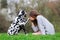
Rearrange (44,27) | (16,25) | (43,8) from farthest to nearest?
(43,8)
(16,25)
(44,27)

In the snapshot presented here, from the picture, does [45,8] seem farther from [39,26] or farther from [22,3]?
[39,26]

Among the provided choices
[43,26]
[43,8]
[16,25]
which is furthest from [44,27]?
[43,8]

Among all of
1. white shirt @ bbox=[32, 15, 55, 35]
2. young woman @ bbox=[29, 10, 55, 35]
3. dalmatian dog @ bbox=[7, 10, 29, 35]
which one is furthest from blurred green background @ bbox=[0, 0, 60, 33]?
white shirt @ bbox=[32, 15, 55, 35]

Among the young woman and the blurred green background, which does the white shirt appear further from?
the blurred green background

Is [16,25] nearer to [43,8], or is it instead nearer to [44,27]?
[44,27]

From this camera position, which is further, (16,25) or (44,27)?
(16,25)

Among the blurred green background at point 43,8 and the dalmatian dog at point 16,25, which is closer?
the dalmatian dog at point 16,25

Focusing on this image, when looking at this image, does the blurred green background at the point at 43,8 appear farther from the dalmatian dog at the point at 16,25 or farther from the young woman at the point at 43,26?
the young woman at the point at 43,26

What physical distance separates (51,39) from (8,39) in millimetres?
888

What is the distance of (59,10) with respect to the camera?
16125 millimetres

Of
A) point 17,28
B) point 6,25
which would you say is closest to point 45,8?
point 6,25

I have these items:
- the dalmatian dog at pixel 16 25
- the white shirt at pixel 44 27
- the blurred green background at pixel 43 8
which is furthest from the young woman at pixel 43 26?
the blurred green background at pixel 43 8

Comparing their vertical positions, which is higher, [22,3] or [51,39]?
[22,3]

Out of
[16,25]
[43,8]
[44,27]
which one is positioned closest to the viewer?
[44,27]
